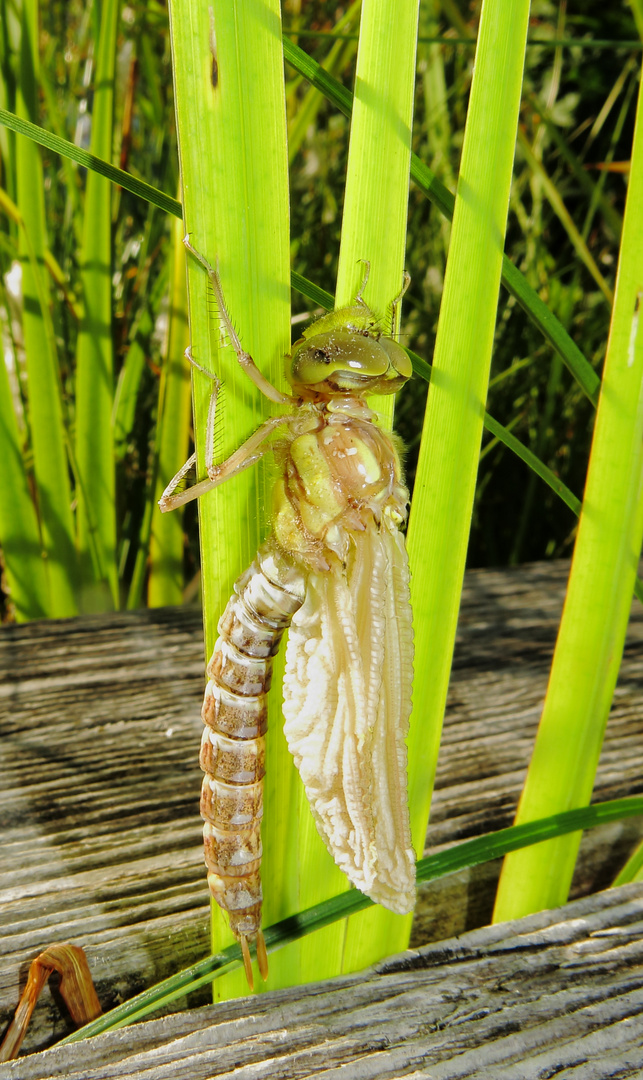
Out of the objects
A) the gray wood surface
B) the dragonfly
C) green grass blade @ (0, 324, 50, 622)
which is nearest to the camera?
the dragonfly

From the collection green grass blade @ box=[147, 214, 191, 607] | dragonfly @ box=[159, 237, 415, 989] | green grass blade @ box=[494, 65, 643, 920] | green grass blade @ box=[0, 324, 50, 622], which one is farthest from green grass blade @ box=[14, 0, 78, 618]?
green grass blade @ box=[494, 65, 643, 920]

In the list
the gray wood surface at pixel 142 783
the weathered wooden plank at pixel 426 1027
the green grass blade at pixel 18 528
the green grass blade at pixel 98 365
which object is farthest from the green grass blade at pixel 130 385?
the weathered wooden plank at pixel 426 1027

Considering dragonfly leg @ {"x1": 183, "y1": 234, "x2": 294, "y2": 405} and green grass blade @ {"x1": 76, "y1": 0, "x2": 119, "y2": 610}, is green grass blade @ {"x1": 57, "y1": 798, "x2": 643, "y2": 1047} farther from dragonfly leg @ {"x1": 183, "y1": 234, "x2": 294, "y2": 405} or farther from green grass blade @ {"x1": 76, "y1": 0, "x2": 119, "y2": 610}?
green grass blade @ {"x1": 76, "y1": 0, "x2": 119, "y2": 610}

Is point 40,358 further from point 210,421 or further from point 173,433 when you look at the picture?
point 210,421

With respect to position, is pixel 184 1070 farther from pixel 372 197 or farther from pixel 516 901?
pixel 372 197

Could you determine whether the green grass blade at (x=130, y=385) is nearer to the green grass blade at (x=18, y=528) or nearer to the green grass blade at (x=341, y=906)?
the green grass blade at (x=18, y=528)

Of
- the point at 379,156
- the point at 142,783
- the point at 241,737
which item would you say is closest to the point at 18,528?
the point at 142,783

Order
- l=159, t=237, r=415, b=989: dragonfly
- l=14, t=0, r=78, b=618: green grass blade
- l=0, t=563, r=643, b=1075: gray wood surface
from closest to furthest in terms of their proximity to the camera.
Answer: l=159, t=237, r=415, b=989: dragonfly
l=0, t=563, r=643, b=1075: gray wood surface
l=14, t=0, r=78, b=618: green grass blade
